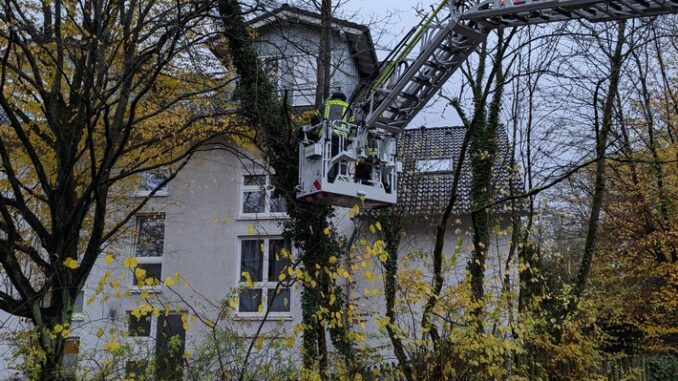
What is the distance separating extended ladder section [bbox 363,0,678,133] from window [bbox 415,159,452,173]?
4.96 m

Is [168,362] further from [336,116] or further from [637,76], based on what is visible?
[637,76]

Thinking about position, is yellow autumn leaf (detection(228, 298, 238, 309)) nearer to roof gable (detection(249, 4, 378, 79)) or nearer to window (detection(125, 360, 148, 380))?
window (detection(125, 360, 148, 380))

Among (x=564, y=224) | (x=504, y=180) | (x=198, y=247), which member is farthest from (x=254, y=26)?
(x=564, y=224)

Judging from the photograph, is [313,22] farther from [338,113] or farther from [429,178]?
[429,178]

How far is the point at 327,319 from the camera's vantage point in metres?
8.00

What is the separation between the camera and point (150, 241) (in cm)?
1967

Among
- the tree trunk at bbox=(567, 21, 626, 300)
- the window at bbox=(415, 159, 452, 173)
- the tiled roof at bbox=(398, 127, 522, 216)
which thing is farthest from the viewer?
the window at bbox=(415, 159, 452, 173)

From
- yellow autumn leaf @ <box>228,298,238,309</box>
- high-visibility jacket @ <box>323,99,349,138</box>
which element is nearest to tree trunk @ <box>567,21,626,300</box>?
high-visibility jacket @ <box>323,99,349,138</box>

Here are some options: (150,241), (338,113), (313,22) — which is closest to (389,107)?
(338,113)

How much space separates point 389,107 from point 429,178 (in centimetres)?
673

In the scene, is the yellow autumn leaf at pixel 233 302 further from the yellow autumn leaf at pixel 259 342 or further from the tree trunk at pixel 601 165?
the tree trunk at pixel 601 165

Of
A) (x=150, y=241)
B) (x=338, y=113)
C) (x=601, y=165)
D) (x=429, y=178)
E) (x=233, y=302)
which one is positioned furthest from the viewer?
(x=150, y=241)

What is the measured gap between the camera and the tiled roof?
1328 cm

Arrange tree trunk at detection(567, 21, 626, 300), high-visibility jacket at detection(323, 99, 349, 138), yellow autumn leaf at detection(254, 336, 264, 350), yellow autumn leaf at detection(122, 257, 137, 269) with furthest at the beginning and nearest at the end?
tree trunk at detection(567, 21, 626, 300)
high-visibility jacket at detection(323, 99, 349, 138)
yellow autumn leaf at detection(254, 336, 264, 350)
yellow autumn leaf at detection(122, 257, 137, 269)
